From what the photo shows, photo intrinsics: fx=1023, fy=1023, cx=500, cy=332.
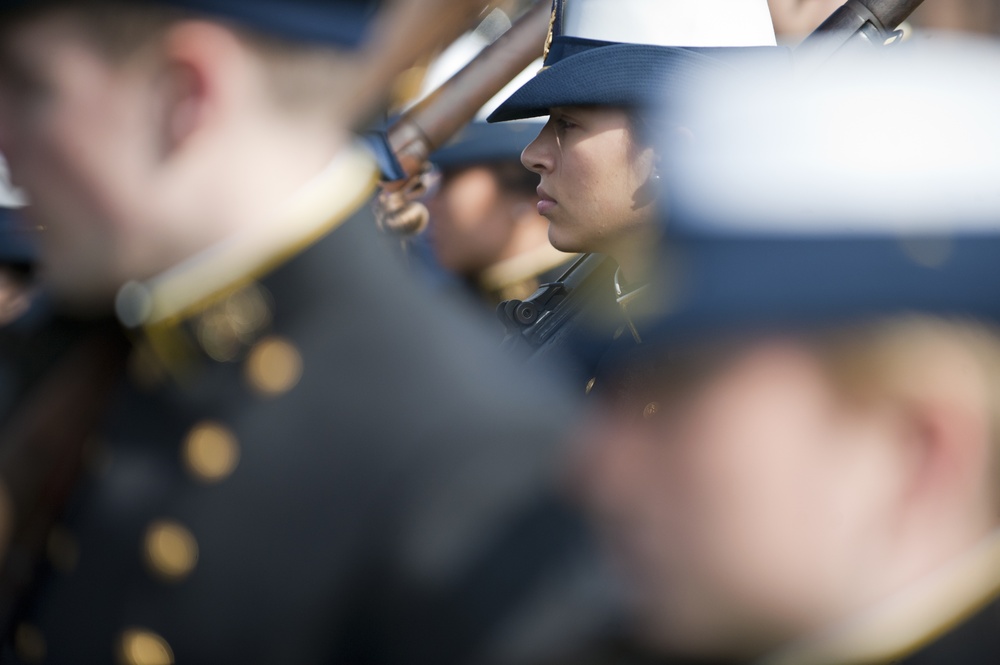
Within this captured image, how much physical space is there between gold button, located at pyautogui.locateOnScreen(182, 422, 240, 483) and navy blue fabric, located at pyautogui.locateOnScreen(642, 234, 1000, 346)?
54 centimetres

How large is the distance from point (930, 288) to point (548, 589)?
486 millimetres

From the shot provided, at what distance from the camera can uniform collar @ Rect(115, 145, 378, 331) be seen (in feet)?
3.73

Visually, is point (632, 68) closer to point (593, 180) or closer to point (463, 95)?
point (593, 180)

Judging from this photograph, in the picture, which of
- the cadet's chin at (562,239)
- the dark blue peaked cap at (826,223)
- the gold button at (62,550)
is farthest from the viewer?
the cadet's chin at (562,239)

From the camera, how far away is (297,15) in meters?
1.10

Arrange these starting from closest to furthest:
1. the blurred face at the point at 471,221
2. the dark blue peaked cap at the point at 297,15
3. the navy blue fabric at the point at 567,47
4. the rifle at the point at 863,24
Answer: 1. the dark blue peaked cap at the point at 297,15
2. the rifle at the point at 863,24
3. the navy blue fabric at the point at 567,47
4. the blurred face at the point at 471,221

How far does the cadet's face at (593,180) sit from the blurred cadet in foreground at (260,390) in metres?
1.14

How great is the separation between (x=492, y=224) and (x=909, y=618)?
11.1 ft

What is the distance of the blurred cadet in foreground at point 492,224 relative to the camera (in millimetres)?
4254

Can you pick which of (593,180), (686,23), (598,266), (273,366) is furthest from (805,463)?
(598,266)

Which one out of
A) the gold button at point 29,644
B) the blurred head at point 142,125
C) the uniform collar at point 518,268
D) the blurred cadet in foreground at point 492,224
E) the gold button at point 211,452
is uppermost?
the blurred head at point 142,125

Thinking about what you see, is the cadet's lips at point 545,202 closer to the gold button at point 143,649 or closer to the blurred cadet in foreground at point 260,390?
the blurred cadet in foreground at point 260,390

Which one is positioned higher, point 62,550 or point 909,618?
point 62,550

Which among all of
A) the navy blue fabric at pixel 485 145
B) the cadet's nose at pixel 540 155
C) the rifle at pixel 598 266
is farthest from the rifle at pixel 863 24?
the navy blue fabric at pixel 485 145
